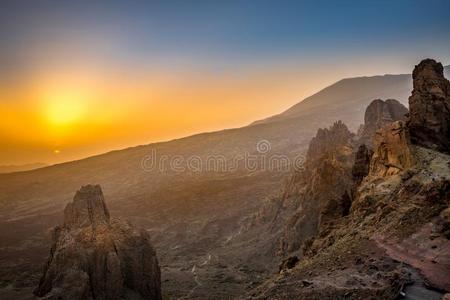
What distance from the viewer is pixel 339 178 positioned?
49.3 meters

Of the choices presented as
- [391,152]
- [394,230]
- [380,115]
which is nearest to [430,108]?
[391,152]

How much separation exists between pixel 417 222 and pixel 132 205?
359 feet

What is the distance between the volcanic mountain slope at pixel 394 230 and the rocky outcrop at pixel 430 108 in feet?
0.25

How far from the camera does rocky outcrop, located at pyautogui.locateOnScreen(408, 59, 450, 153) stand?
2891 centimetres

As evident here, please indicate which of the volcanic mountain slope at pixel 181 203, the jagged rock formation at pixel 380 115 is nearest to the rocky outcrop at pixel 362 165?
the volcanic mountain slope at pixel 181 203

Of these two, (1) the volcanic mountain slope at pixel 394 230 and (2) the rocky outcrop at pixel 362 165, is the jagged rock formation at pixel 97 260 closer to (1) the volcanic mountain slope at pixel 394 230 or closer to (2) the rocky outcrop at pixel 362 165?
(1) the volcanic mountain slope at pixel 394 230

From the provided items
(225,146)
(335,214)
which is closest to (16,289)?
(335,214)

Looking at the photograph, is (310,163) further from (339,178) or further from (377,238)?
(377,238)

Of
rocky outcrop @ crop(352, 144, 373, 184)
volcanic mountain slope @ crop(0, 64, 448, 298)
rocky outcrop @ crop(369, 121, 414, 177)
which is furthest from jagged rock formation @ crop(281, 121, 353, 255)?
rocky outcrop @ crop(369, 121, 414, 177)

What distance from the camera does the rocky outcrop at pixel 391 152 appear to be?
2705 centimetres

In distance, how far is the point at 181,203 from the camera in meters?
113

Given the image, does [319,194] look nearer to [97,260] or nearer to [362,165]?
[362,165]

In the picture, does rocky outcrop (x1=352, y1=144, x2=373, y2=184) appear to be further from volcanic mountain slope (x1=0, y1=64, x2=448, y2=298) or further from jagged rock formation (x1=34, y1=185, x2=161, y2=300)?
jagged rock formation (x1=34, y1=185, x2=161, y2=300)

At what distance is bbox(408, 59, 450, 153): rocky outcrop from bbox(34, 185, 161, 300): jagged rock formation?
89.2 feet
